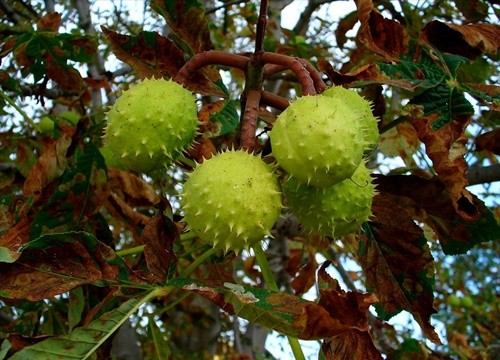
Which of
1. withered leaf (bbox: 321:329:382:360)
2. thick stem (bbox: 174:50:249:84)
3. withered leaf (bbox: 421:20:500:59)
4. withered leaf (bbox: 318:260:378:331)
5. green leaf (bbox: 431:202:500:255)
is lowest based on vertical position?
withered leaf (bbox: 321:329:382:360)

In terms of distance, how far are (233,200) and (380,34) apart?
73 cm

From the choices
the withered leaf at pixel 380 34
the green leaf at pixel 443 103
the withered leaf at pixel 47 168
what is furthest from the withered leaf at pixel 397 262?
the withered leaf at pixel 47 168

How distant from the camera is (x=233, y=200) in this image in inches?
43.7

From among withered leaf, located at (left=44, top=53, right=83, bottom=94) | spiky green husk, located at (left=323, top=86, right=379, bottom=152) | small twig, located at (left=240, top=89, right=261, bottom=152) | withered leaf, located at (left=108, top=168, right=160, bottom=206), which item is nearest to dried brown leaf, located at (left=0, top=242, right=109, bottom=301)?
small twig, located at (left=240, top=89, right=261, bottom=152)

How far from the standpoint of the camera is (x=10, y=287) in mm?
1175

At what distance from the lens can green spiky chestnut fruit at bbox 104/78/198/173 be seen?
4.07 ft

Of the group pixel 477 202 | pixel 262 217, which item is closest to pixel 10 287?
pixel 262 217

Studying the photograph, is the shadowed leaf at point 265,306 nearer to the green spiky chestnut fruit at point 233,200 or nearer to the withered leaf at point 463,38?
the green spiky chestnut fruit at point 233,200

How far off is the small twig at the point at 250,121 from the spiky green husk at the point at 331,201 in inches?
4.5

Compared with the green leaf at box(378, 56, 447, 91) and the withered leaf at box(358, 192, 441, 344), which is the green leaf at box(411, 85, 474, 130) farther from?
the withered leaf at box(358, 192, 441, 344)

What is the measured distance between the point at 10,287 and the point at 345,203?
0.69 meters

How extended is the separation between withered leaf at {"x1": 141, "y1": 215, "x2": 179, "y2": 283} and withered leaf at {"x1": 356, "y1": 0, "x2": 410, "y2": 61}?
0.69 m

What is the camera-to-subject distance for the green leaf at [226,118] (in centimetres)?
155

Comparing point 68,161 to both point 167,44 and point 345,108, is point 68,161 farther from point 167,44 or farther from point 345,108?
point 345,108
